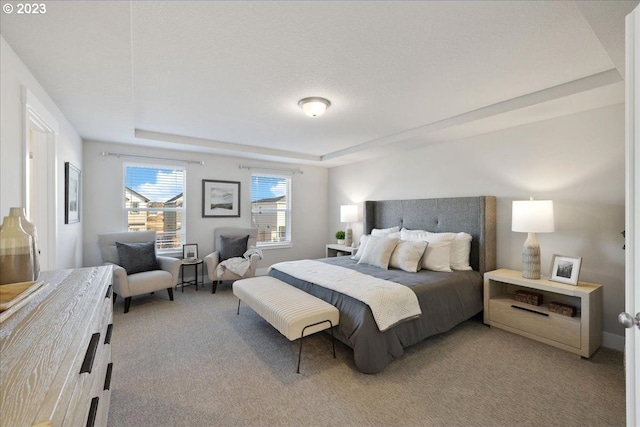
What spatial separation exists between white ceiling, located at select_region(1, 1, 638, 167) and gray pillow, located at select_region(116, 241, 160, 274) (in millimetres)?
1515

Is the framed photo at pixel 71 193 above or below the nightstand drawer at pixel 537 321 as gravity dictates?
above

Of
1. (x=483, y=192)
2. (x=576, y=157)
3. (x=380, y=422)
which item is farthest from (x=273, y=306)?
(x=576, y=157)

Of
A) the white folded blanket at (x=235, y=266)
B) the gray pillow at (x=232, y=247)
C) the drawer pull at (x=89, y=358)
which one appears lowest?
the white folded blanket at (x=235, y=266)

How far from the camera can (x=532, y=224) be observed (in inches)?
106

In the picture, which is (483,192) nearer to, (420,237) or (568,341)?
(420,237)

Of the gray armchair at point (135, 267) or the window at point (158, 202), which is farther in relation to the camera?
the window at point (158, 202)

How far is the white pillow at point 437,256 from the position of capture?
3223mm

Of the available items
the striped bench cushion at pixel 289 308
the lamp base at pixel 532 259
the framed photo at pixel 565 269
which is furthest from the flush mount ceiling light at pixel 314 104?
the framed photo at pixel 565 269

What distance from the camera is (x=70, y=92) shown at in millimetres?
2346

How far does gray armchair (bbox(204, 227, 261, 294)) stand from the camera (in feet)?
13.8

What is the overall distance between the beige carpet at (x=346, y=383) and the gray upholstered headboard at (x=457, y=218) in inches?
35.6

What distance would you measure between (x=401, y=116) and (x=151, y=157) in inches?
148

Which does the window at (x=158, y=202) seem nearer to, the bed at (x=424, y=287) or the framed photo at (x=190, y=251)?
the framed photo at (x=190, y=251)

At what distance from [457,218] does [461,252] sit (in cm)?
50
